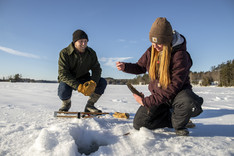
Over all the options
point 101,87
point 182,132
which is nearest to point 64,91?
point 101,87

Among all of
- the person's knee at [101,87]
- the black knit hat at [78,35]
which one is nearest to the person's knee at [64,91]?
the person's knee at [101,87]

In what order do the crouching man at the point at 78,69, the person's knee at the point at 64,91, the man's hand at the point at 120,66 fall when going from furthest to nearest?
the person's knee at the point at 64,91 → the crouching man at the point at 78,69 → the man's hand at the point at 120,66

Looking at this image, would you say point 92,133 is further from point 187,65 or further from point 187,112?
point 187,65

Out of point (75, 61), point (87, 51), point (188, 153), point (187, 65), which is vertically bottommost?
point (188, 153)

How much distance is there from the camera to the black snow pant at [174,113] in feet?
5.45

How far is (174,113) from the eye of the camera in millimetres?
1783

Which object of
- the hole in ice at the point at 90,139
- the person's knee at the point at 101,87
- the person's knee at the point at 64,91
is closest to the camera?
the hole in ice at the point at 90,139

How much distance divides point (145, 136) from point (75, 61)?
1.80 metres

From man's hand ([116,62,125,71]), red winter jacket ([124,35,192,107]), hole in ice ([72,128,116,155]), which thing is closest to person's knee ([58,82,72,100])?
man's hand ([116,62,125,71])

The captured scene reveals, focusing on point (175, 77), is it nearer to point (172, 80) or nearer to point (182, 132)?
point (172, 80)

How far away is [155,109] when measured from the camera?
6.19 ft

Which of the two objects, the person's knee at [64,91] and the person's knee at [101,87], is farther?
the person's knee at [101,87]

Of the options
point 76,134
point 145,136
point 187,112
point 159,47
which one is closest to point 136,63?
point 159,47

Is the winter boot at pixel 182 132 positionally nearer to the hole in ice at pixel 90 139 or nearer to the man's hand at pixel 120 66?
the hole in ice at pixel 90 139
